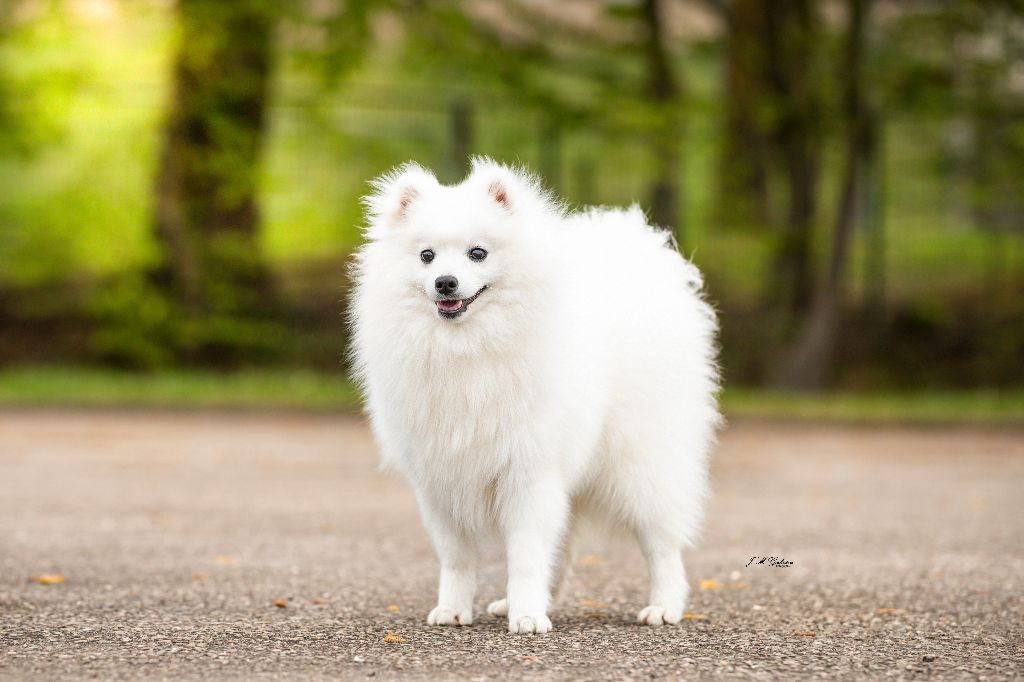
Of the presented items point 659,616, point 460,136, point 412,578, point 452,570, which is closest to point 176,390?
point 460,136

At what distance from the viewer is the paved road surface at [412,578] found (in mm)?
5023

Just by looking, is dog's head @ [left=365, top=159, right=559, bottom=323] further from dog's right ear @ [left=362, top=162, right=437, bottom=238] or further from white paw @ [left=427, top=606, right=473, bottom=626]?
white paw @ [left=427, top=606, right=473, bottom=626]

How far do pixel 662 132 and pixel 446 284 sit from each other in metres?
15.1

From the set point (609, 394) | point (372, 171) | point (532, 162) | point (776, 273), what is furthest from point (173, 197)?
point (609, 394)

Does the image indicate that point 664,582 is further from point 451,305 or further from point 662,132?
point 662,132

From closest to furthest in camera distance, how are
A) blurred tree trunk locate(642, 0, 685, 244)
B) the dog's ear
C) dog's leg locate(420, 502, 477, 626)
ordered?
the dog's ear → dog's leg locate(420, 502, 477, 626) → blurred tree trunk locate(642, 0, 685, 244)

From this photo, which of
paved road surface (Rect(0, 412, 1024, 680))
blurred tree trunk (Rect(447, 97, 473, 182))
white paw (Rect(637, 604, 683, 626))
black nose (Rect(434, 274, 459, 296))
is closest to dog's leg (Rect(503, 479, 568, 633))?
paved road surface (Rect(0, 412, 1024, 680))

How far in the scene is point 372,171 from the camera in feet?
69.5

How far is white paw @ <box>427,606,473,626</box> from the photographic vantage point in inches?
229

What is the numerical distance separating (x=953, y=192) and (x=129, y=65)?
13999 millimetres

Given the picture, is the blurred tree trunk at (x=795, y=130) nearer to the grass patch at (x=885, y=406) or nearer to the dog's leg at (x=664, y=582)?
the grass patch at (x=885, y=406)

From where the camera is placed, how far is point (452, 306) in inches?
217

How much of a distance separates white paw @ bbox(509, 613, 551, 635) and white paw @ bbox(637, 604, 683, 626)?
546 mm

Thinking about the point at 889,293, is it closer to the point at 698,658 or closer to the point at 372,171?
the point at 372,171
